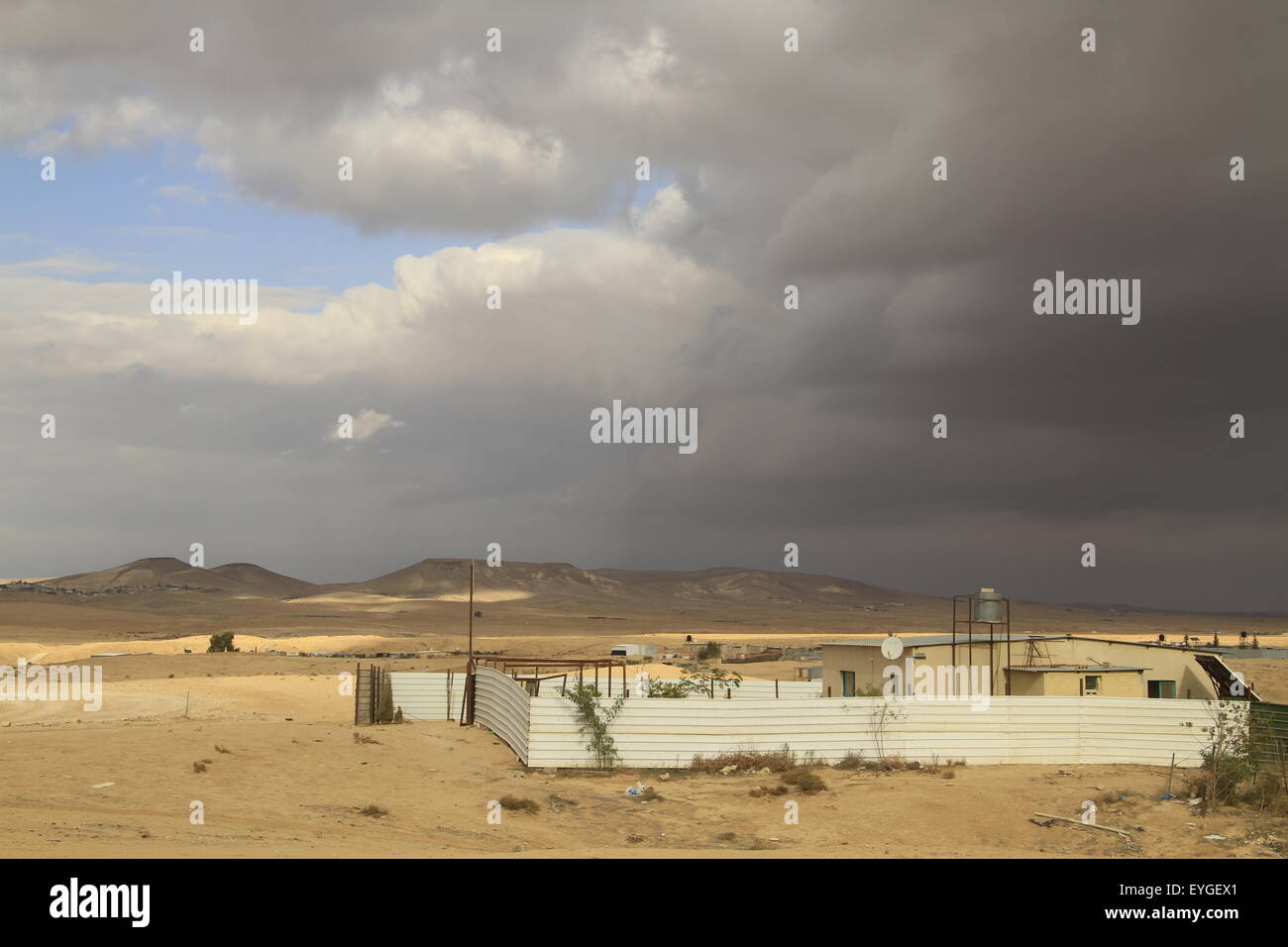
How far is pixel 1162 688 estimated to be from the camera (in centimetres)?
3089

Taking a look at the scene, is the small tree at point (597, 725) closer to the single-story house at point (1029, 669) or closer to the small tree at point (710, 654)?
the single-story house at point (1029, 669)

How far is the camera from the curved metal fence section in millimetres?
24047

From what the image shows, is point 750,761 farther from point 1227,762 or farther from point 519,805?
point 1227,762

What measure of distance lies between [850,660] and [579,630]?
8912 centimetres

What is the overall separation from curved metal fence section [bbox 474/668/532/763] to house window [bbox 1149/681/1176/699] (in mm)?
18423

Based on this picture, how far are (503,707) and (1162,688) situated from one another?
62.4ft

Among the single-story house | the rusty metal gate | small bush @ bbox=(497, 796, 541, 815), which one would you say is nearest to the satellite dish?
the single-story house

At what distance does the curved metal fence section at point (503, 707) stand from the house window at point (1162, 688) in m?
18.4

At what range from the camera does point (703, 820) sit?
18.7 m

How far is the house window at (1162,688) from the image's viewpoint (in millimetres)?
30797

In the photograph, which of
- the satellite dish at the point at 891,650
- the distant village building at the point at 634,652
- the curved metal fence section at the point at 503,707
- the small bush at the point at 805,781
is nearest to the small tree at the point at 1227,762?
the small bush at the point at 805,781

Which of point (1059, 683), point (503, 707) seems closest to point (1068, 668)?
point (1059, 683)
